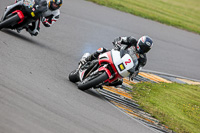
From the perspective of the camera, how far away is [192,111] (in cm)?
1044

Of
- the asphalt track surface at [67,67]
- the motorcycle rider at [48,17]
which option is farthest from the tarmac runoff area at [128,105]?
the motorcycle rider at [48,17]

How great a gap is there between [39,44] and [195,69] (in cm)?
685

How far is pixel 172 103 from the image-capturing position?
10.5 m

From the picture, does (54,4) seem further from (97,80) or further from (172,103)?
(172,103)

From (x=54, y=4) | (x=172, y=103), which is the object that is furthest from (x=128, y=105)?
(x=54, y=4)

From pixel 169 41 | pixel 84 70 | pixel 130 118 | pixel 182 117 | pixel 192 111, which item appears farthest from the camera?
pixel 169 41

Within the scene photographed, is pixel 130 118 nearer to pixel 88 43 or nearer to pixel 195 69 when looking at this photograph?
pixel 88 43

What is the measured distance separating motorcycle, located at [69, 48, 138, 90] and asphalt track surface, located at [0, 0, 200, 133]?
0.99 ft

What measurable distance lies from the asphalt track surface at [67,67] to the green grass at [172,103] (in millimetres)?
1147

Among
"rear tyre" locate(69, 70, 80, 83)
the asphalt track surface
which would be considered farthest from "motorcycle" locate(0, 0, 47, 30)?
"rear tyre" locate(69, 70, 80, 83)

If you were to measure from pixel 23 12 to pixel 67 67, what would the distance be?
5.90 ft

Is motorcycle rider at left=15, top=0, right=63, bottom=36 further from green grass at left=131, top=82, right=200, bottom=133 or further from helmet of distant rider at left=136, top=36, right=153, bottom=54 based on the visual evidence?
helmet of distant rider at left=136, top=36, right=153, bottom=54

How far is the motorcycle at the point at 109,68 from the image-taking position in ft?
26.7

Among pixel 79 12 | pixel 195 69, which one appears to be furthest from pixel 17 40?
pixel 195 69
